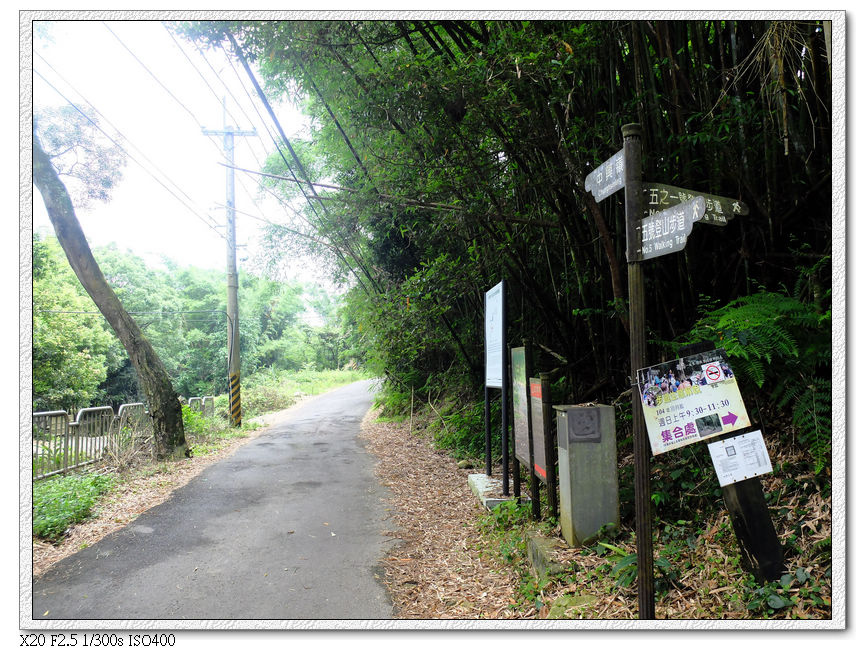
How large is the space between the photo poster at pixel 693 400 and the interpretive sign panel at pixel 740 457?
0.33 feet

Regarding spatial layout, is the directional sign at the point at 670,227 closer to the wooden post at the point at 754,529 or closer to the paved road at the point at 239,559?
the wooden post at the point at 754,529

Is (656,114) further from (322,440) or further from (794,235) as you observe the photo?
(322,440)

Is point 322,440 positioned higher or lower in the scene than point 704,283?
lower

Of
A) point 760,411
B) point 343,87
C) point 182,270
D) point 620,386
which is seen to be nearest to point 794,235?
point 760,411

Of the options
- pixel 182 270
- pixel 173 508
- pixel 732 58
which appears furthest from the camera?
pixel 182 270

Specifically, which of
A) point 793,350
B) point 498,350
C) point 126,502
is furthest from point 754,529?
point 126,502

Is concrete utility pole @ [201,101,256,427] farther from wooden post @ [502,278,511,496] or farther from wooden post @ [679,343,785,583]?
wooden post @ [679,343,785,583]

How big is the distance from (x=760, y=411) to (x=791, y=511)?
79 cm

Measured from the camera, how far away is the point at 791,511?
8.70 ft

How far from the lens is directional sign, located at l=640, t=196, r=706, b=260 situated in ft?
6.49

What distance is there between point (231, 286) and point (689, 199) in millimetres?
12246

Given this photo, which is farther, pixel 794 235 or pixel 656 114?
pixel 656 114

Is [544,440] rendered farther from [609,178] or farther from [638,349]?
[609,178]

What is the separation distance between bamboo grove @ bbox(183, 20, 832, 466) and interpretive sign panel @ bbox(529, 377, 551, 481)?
0.79m
